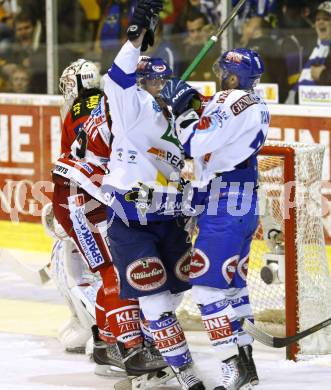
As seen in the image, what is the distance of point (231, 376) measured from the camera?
4.80 m

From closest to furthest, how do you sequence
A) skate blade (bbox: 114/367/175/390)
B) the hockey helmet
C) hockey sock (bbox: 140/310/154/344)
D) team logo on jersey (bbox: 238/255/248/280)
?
team logo on jersey (bbox: 238/255/248/280) < skate blade (bbox: 114/367/175/390) < hockey sock (bbox: 140/310/154/344) < the hockey helmet

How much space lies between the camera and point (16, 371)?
5340 millimetres

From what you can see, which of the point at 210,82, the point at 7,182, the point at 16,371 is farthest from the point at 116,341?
the point at 7,182

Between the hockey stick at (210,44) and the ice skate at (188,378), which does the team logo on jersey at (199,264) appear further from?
the hockey stick at (210,44)

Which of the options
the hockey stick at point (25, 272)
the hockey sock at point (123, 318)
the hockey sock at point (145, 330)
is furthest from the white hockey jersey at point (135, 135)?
the hockey stick at point (25, 272)

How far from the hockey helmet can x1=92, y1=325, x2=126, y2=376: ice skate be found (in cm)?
115

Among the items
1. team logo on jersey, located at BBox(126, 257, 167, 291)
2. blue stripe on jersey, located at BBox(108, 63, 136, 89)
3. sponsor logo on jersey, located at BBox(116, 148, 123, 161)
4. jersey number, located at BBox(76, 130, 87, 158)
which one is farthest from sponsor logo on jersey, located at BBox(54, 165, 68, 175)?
blue stripe on jersey, located at BBox(108, 63, 136, 89)

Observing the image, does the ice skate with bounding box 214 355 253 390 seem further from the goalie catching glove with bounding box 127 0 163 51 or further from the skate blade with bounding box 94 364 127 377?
the goalie catching glove with bounding box 127 0 163 51

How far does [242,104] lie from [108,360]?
51.4 inches

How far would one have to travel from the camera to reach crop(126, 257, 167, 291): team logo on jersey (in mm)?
4789

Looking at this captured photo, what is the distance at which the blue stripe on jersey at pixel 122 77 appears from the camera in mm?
4582

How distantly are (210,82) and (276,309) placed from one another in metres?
2.57

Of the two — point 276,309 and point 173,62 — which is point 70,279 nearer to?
point 276,309

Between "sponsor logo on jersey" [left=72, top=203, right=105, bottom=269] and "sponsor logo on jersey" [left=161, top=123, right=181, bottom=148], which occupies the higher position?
"sponsor logo on jersey" [left=161, top=123, right=181, bottom=148]
